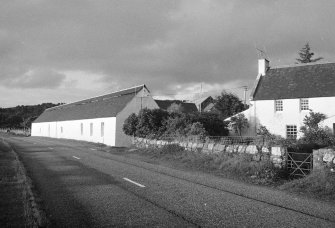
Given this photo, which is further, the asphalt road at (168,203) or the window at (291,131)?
the window at (291,131)

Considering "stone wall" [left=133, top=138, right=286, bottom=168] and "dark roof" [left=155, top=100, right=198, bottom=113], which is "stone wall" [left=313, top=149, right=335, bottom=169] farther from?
"dark roof" [left=155, top=100, right=198, bottom=113]

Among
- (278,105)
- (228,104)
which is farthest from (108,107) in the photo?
(228,104)

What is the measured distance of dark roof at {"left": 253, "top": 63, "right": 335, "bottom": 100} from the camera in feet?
115

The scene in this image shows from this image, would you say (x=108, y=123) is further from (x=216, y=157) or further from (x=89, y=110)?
(x=216, y=157)

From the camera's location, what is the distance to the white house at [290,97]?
34281 millimetres

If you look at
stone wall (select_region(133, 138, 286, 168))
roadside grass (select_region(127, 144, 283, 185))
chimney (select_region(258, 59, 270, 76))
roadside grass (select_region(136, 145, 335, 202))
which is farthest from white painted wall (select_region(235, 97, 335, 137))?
roadside grass (select_region(136, 145, 335, 202))

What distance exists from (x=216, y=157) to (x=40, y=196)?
33.0 feet

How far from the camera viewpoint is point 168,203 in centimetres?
862

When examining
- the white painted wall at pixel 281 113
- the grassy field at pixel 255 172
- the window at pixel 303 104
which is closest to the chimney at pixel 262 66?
the white painted wall at pixel 281 113

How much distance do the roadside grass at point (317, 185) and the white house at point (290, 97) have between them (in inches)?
893

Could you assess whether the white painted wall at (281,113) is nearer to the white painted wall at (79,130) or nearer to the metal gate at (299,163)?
the white painted wall at (79,130)

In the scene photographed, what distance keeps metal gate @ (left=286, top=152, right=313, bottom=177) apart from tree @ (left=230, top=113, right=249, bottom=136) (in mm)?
23960

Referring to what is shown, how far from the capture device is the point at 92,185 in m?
11.2

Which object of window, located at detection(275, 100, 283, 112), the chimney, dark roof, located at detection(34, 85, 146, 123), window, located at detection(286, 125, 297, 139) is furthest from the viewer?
the chimney
